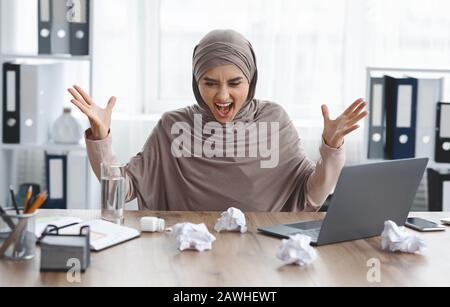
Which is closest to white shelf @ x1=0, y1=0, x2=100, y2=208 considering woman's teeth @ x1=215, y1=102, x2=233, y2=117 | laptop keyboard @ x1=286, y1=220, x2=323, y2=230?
woman's teeth @ x1=215, y1=102, x2=233, y2=117

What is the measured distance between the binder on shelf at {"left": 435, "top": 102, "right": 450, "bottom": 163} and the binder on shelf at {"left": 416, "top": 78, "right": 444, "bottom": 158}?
0.02 meters

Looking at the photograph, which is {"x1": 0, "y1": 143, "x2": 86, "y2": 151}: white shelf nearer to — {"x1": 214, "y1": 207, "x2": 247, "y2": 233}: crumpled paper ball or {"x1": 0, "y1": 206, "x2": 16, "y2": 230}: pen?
{"x1": 214, "y1": 207, "x2": 247, "y2": 233}: crumpled paper ball

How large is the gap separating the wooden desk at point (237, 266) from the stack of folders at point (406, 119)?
1.62 metres

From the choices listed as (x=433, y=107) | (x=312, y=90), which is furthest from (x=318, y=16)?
(x=433, y=107)

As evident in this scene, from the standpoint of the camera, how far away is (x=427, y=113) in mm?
3490

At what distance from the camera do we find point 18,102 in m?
3.50

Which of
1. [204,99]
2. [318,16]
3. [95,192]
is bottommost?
[95,192]

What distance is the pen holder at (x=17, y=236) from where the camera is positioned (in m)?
1.63

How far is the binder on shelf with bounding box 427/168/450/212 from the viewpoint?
3.57 meters

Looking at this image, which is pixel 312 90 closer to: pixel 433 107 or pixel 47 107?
pixel 433 107

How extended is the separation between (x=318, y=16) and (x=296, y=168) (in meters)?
1.45

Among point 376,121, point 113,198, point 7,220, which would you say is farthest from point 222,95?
point 376,121

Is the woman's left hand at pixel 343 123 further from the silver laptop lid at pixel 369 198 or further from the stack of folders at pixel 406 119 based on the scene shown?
the stack of folders at pixel 406 119
